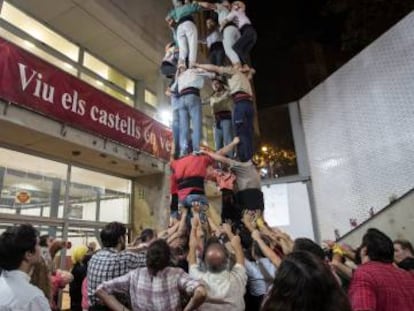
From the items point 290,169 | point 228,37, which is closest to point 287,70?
point 290,169

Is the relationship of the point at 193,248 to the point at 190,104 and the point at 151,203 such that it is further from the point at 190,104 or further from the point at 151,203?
the point at 151,203

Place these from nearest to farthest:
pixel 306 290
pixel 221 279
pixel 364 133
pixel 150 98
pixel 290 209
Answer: pixel 306 290 → pixel 221 279 → pixel 364 133 → pixel 290 209 → pixel 150 98

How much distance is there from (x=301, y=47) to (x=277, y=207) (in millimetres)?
4874

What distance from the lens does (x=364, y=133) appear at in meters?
6.79

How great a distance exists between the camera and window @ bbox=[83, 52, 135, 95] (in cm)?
806

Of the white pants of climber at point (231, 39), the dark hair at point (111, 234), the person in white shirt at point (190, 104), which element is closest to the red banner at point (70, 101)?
the person in white shirt at point (190, 104)

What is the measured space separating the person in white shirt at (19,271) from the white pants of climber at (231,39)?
319 centimetres

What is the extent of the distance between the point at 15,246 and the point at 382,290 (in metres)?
1.83

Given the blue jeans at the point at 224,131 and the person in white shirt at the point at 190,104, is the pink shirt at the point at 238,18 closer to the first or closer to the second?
the person in white shirt at the point at 190,104

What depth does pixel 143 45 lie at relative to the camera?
26.6 feet

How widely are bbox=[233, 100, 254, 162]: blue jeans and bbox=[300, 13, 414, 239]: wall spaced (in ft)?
12.0

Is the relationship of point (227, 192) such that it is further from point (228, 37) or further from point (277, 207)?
point (277, 207)

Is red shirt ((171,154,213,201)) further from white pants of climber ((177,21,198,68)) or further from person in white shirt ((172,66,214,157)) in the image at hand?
white pants of climber ((177,21,198,68))

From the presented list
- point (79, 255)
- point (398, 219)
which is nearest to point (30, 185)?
point (79, 255)
